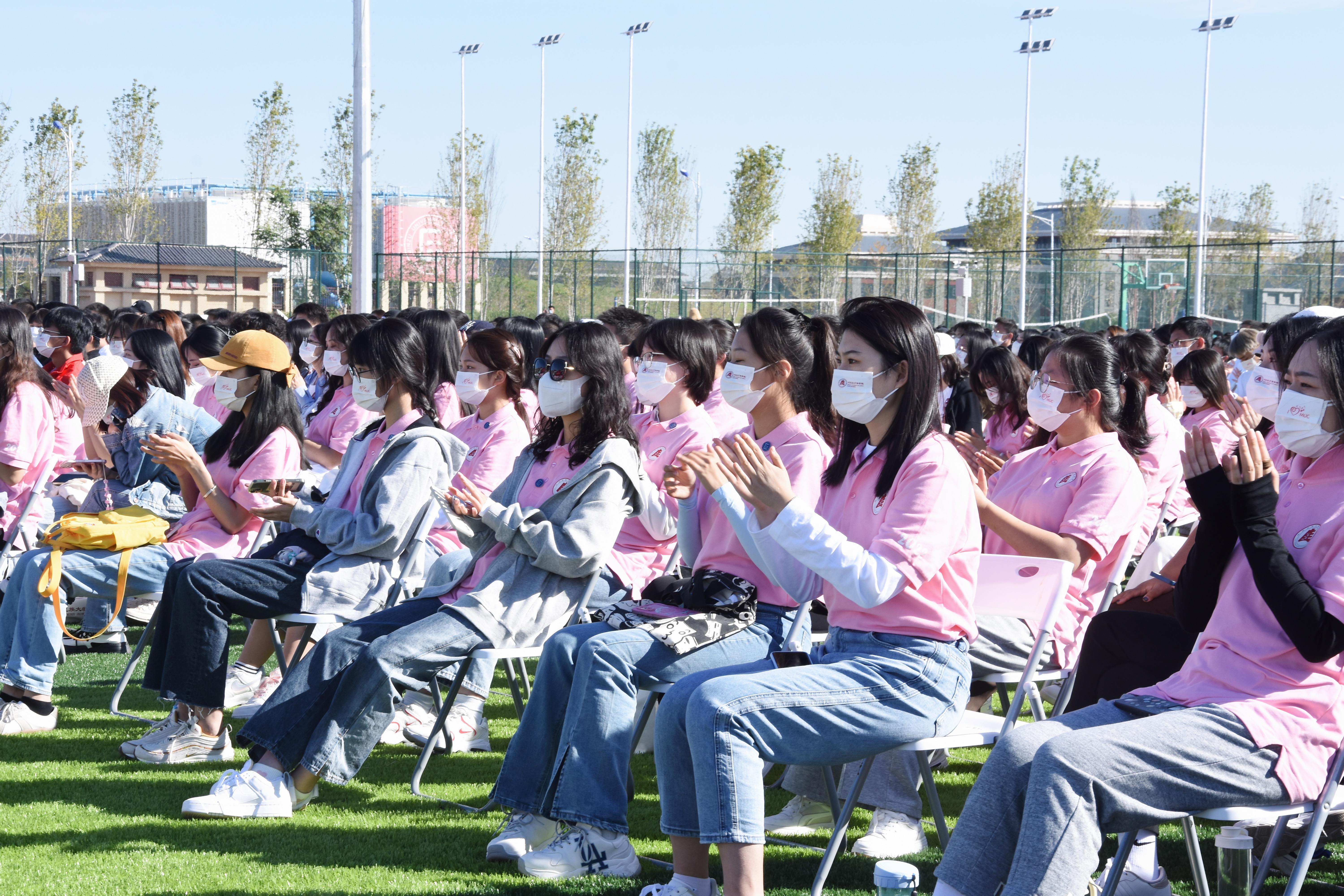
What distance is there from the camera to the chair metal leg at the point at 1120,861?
2859 millimetres

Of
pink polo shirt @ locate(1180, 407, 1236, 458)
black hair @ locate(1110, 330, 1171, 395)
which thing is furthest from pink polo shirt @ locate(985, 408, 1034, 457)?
pink polo shirt @ locate(1180, 407, 1236, 458)

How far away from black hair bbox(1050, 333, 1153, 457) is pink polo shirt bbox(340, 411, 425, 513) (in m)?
2.39

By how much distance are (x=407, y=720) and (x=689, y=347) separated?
72.4 inches

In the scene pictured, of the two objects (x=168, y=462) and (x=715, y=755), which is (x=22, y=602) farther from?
(x=715, y=755)

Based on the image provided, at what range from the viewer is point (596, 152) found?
39500mm

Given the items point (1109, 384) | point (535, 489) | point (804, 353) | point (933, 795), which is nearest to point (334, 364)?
point (535, 489)

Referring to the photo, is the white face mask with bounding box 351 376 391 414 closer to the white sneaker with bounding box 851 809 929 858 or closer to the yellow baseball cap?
the yellow baseball cap

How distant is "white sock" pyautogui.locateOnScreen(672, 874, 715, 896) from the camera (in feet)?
10.8

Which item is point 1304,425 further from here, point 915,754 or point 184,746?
point 184,746

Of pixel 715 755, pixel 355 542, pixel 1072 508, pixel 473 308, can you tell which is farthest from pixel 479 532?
pixel 473 308

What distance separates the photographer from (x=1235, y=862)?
2.99 meters

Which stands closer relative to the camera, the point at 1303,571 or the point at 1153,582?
the point at 1303,571

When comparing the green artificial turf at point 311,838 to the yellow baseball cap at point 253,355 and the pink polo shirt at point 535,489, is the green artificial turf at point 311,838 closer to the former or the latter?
the pink polo shirt at point 535,489

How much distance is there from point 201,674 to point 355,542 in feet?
2.36
